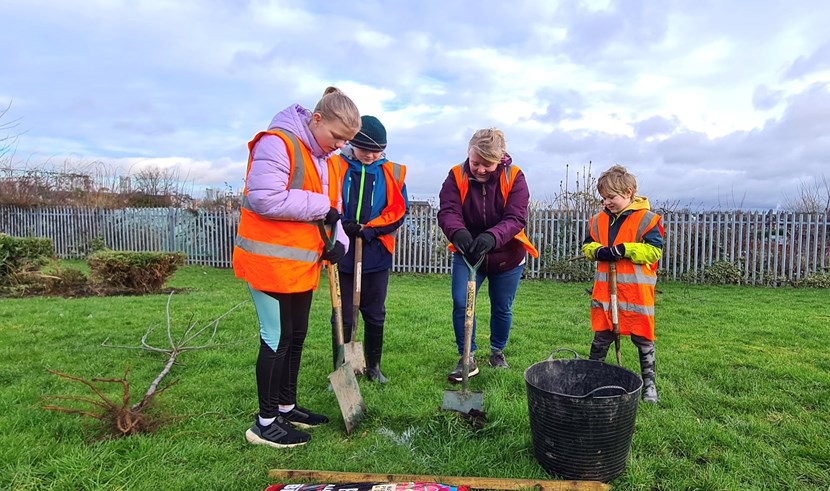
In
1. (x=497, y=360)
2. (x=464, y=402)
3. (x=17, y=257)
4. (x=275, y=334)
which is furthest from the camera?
(x=17, y=257)

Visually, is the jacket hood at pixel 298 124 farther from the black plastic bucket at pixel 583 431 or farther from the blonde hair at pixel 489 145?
the black plastic bucket at pixel 583 431

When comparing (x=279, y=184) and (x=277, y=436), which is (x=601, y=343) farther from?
(x=279, y=184)

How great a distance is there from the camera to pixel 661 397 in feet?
11.5

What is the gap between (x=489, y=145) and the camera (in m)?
3.52

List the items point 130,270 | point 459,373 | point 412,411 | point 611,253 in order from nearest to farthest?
point 412,411 < point 611,253 < point 459,373 < point 130,270

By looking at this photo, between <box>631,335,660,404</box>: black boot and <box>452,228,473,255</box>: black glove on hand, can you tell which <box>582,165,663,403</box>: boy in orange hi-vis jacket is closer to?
<box>631,335,660,404</box>: black boot

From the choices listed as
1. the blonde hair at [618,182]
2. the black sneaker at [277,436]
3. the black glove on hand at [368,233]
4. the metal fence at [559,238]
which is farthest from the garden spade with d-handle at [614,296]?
the metal fence at [559,238]

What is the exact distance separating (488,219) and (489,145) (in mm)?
602

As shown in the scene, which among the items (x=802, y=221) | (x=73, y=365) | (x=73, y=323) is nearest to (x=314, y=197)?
(x=73, y=365)

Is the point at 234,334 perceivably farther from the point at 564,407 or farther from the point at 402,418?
the point at 564,407

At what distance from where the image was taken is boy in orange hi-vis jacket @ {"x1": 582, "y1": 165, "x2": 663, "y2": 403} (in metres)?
3.39

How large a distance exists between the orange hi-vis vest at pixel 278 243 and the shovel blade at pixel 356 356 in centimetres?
120

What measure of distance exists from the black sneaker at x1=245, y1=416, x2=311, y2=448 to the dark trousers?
0.24 ft

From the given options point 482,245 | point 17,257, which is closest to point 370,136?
point 482,245
